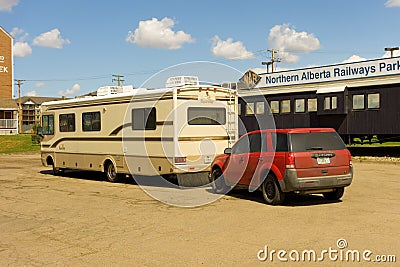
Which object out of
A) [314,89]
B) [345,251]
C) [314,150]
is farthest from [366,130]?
[345,251]

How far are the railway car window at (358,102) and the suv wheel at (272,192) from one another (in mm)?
13421

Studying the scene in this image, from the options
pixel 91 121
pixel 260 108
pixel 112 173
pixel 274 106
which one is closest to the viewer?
pixel 112 173

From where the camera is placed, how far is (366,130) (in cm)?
2230

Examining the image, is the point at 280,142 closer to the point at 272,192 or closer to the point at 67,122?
the point at 272,192

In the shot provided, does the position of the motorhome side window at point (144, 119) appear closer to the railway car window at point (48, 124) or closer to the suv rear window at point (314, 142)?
the suv rear window at point (314, 142)

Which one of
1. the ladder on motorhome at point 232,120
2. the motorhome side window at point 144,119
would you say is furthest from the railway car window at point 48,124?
the ladder on motorhome at point 232,120

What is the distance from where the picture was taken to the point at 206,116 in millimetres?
13727

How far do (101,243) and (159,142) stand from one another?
6.05 metres

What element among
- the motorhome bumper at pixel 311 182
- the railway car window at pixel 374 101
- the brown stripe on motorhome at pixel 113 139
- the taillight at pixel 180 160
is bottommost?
the motorhome bumper at pixel 311 182

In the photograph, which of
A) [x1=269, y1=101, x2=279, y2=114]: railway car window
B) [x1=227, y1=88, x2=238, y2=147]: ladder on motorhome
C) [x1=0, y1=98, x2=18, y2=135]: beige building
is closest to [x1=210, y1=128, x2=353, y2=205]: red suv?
[x1=227, y1=88, x2=238, y2=147]: ladder on motorhome

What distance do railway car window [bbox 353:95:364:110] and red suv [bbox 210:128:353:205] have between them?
493 inches

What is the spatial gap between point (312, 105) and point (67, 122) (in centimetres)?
1311

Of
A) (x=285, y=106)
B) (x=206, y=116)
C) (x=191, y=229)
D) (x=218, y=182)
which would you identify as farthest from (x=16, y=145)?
(x=191, y=229)

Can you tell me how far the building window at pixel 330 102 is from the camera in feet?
77.5
